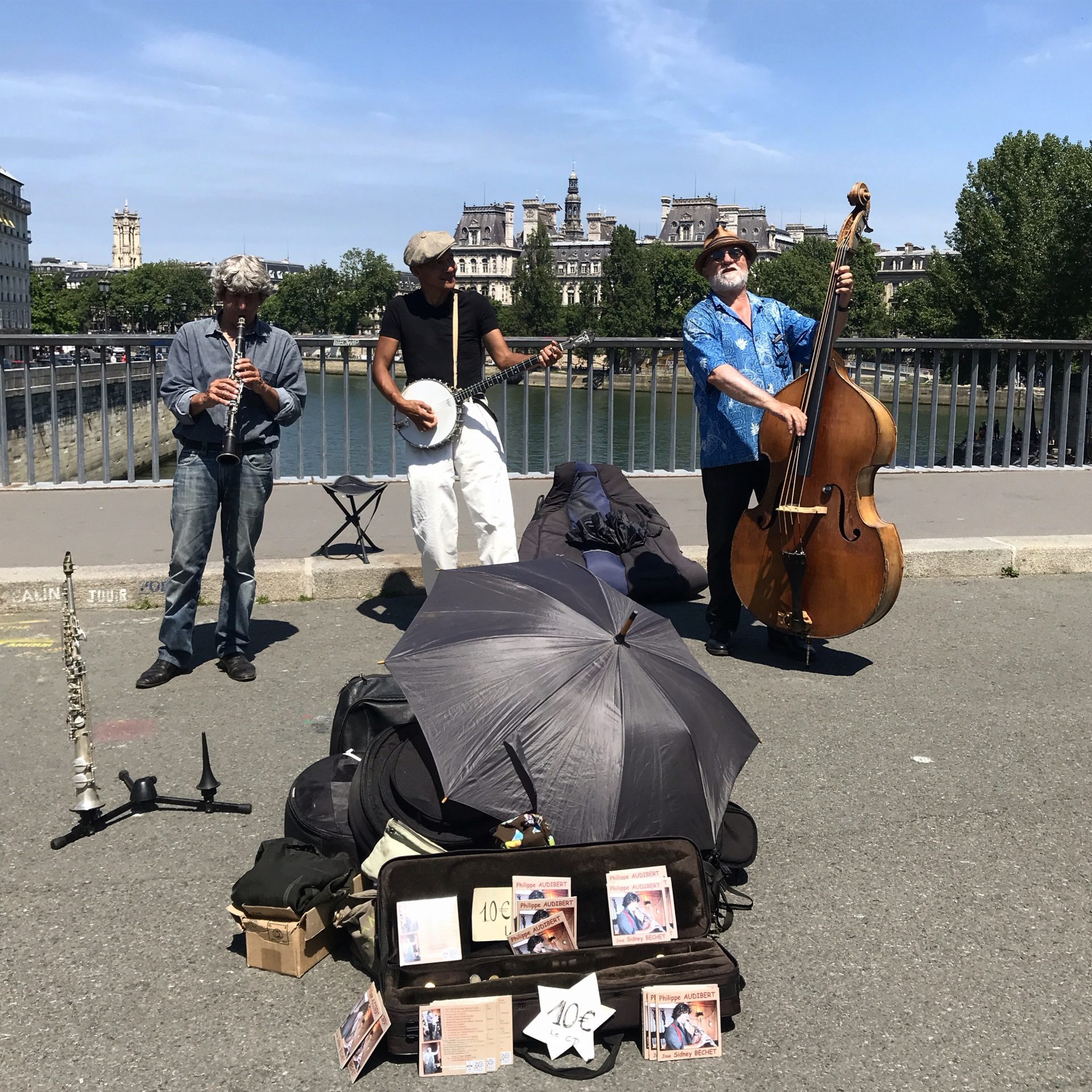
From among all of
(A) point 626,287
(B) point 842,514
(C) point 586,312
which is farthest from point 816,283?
(B) point 842,514

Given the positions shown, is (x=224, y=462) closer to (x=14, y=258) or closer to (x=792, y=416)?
(x=792, y=416)

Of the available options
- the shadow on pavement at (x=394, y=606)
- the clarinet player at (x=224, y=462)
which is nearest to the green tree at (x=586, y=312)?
the shadow on pavement at (x=394, y=606)

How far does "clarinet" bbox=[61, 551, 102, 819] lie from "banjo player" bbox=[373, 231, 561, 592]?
7.38 feet

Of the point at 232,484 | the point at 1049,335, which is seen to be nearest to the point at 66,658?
the point at 232,484

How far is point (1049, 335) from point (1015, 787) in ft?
140

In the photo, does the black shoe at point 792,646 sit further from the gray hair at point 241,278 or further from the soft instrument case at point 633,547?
the gray hair at point 241,278

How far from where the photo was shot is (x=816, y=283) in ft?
326

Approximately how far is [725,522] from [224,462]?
2.46 meters

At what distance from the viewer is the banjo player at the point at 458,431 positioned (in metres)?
6.25

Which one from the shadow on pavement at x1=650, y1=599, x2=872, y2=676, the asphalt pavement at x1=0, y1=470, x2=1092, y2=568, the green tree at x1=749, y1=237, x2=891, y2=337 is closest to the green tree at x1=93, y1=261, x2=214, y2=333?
the green tree at x1=749, y1=237, x2=891, y2=337

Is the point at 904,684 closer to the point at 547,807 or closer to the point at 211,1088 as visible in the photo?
the point at 547,807

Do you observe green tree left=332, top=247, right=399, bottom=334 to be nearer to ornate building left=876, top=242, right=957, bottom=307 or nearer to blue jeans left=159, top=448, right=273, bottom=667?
ornate building left=876, top=242, right=957, bottom=307

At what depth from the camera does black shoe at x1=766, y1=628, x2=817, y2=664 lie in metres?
6.21

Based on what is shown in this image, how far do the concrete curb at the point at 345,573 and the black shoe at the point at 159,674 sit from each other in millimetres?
1321
